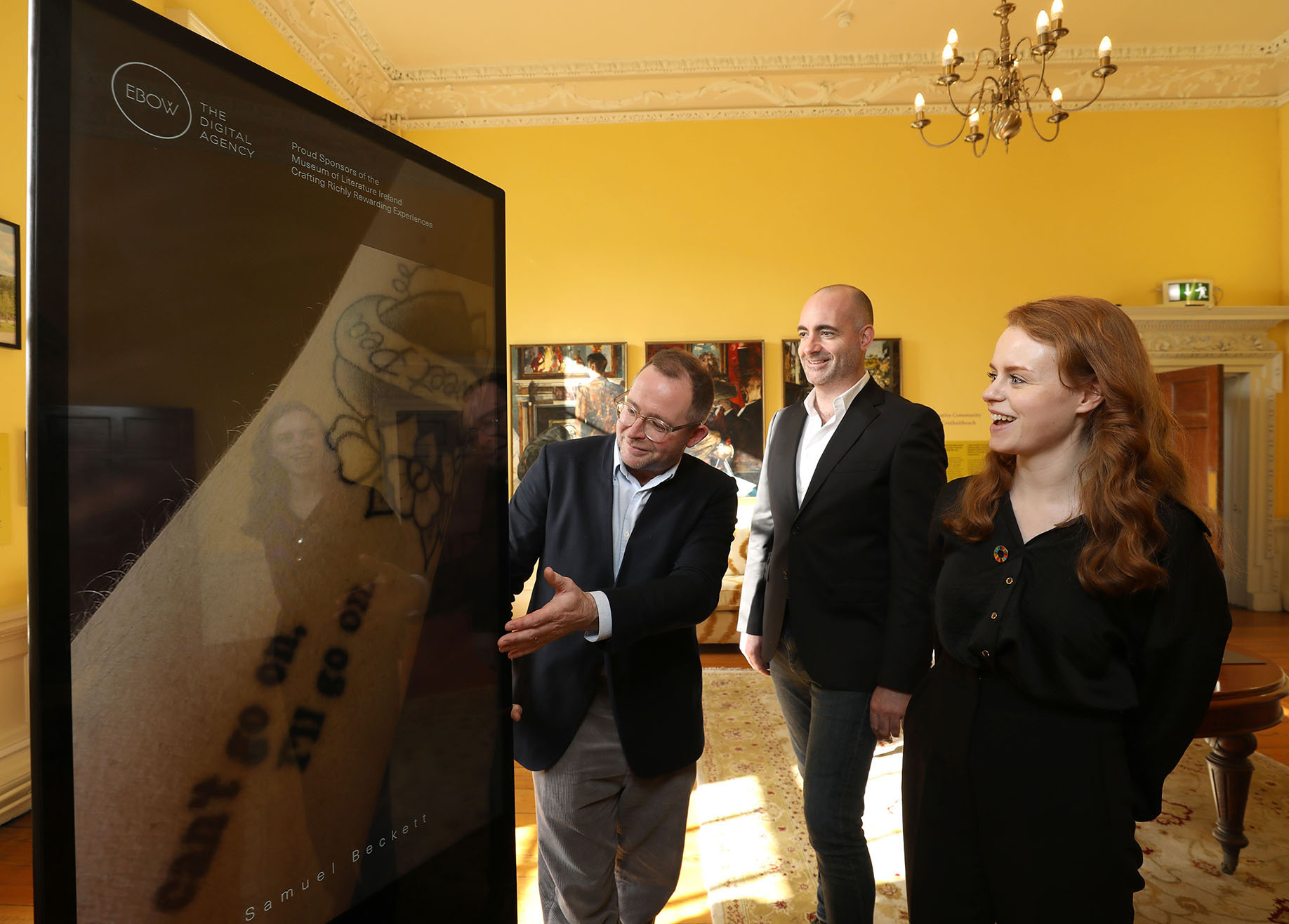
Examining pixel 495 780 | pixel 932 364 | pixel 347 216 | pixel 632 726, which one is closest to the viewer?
pixel 347 216

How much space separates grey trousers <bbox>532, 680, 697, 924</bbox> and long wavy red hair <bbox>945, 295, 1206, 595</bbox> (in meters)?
0.95

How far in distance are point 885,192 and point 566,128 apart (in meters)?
3.03

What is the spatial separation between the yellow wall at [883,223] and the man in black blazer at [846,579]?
15.6 feet

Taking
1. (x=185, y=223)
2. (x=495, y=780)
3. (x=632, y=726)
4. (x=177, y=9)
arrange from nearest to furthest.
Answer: (x=185, y=223), (x=495, y=780), (x=632, y=726), (x=177, y=9)

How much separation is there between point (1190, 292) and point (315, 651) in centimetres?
785

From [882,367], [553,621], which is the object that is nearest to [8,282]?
[553,621]

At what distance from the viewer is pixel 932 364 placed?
6.72 meters

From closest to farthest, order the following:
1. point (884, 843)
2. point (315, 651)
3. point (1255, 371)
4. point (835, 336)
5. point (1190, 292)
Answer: point (315, 651) < point (835, 336) < point (884, 843) < point (1190, 292) < point (1255, 371)

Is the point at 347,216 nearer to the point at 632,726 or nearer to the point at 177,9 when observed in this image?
→ the point at 632,726

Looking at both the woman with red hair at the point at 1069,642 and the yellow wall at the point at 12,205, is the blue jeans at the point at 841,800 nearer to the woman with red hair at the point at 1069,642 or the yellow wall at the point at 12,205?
the woman with red hair at the point at 1069,642

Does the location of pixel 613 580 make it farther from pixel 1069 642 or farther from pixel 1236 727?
pixel 1236 727

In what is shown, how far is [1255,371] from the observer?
659 cm

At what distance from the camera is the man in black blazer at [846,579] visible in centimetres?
187

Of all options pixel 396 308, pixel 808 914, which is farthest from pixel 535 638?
pixel 808 914
